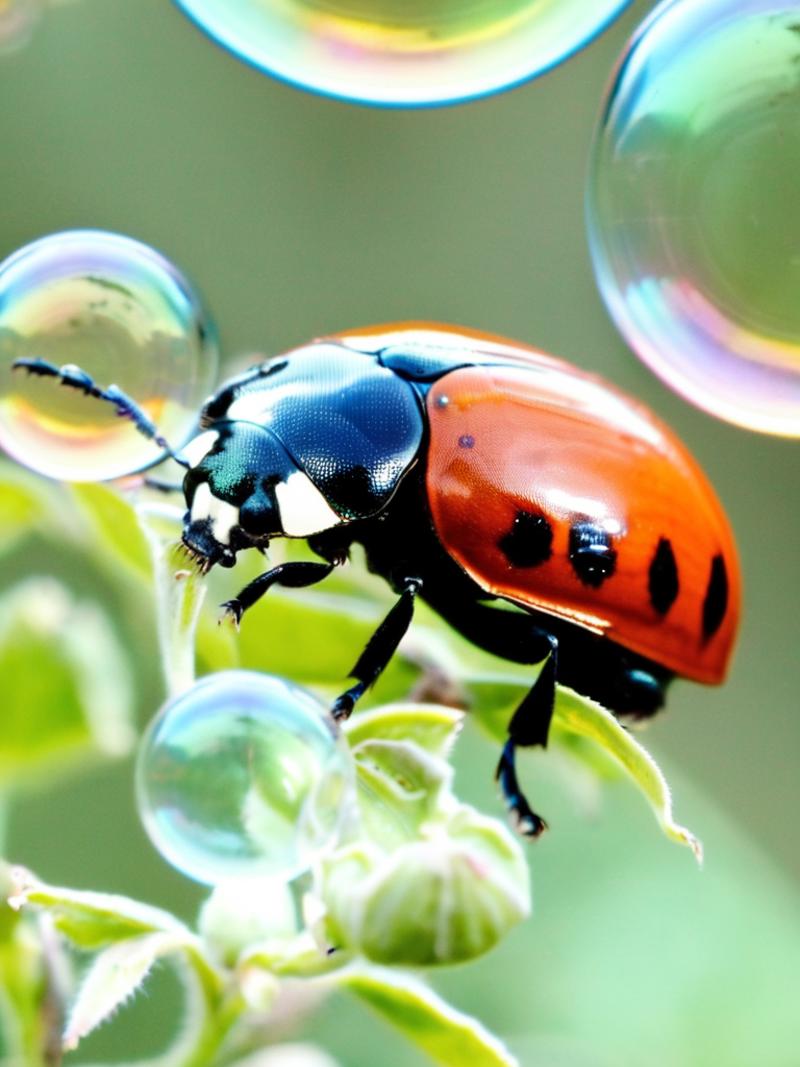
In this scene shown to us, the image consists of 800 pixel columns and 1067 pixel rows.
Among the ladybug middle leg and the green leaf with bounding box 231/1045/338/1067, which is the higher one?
the ladybug middle leg

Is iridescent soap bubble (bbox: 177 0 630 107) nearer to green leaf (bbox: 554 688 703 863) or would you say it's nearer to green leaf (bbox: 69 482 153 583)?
green leaf (bbox: 69 482 153 583)

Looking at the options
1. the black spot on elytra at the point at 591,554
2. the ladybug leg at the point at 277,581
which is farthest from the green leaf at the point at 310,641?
the black spot on elytra at the point at 591,554

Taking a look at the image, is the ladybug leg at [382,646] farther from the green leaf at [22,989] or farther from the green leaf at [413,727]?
the green leaf at [22,989]

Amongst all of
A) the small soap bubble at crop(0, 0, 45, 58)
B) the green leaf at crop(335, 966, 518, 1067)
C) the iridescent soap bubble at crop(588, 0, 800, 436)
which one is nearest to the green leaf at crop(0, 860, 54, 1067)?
the green leaf at crop(335, 966, 518, 1067)

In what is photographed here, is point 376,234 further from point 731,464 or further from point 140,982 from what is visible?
point 140,982

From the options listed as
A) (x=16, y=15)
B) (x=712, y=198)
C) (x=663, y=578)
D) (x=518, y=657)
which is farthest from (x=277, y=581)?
(x=16, y=15)

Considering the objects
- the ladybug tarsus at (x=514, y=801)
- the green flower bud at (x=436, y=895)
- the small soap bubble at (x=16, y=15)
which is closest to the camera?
the green flower bud at (x=436, y=895)

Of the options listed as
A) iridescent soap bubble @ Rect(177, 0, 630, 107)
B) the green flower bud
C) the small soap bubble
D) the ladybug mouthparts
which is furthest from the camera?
the small soap bubble
